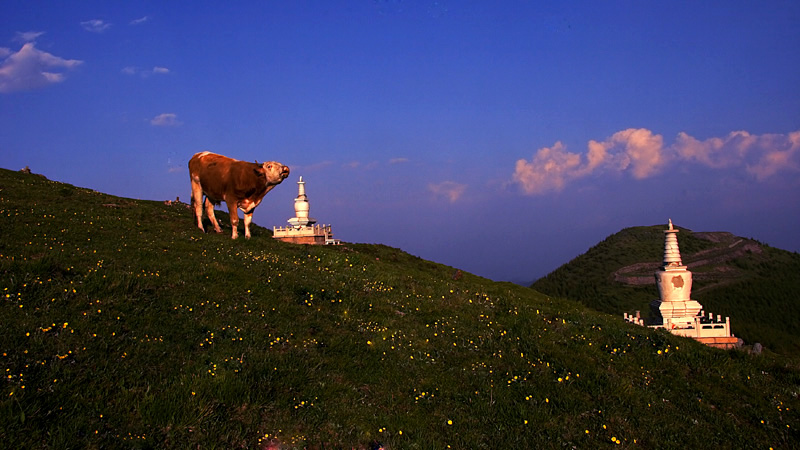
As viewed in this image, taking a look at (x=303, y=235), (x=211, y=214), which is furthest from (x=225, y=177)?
(x=303, y=235)

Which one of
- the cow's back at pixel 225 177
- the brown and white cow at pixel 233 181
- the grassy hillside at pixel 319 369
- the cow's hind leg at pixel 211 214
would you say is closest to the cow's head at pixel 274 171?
the brown and white cow at pixel 233 181

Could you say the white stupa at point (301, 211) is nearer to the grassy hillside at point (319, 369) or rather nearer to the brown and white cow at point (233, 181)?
the brown and white cow at point (233, 181)

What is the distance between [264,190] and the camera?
23.0 m

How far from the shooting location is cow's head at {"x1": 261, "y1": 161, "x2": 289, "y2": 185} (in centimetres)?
2227

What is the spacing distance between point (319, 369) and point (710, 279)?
71558 millimetres

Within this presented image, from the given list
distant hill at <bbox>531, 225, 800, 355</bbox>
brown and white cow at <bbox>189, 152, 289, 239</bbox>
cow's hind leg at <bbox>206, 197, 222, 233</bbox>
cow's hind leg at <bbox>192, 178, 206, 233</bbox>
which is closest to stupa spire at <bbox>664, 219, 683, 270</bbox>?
distant hill at <bbox>531, 225, 800, 355</bbox>

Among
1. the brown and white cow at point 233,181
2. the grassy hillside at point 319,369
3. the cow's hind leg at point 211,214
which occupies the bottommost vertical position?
the grassy hillside at point 319,369

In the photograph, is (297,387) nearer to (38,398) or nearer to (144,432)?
(144,432)

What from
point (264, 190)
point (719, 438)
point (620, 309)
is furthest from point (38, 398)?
point (620, 309)

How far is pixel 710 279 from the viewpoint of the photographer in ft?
219

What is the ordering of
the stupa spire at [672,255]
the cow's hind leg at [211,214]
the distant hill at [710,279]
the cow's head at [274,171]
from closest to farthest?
1. the cow's head at [274,171]
2. the cow's hind leg at [211,214]
3. the stupa spire at [672,255]
4. the distant hill at [710,279]

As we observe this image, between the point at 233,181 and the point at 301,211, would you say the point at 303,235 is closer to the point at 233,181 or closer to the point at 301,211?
the point at 301,211

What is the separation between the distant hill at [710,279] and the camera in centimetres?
5056

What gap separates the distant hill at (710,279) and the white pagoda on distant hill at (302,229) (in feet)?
110
